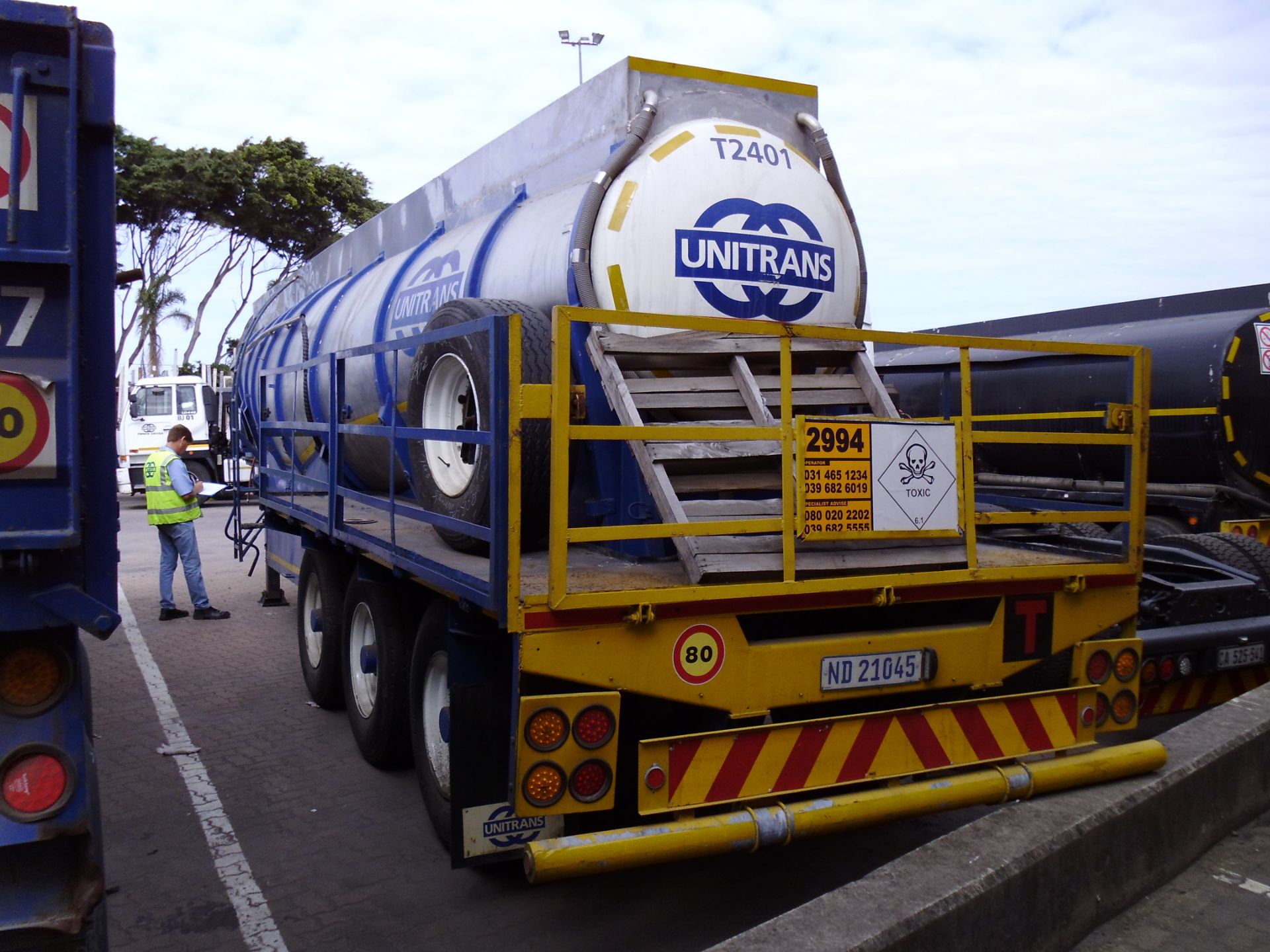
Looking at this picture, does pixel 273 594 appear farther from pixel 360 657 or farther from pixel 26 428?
pixel 26 428

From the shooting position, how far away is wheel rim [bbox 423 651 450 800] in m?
4.35

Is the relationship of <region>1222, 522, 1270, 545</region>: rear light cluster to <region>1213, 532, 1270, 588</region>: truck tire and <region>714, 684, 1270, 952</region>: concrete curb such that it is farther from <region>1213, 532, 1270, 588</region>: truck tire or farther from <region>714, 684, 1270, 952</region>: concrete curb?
<region>714, 684, 1270, 952</region>: concrete curb

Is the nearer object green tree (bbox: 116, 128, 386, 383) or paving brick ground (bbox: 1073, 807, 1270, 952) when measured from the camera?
paving brick ground (bbox: 1073, 807, 1270, 952)

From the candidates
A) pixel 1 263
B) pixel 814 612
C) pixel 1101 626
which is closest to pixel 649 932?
pixel 814 612

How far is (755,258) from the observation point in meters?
4.49

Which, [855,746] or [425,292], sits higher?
[425,292]

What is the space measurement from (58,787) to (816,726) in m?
2.23

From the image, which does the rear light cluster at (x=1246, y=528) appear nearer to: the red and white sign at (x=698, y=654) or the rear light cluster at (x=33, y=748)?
the red and white sign at (x=698, y=654)

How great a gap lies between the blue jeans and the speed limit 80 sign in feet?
26.1

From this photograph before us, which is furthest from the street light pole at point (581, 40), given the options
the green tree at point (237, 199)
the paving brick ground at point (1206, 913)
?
the paving brick ground at point (1206, 913)

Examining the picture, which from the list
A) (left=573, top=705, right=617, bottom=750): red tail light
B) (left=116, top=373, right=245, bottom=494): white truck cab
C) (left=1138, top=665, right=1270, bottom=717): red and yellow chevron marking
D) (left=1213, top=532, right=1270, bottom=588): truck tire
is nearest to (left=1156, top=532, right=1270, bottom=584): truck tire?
(left=1213, top=532, right=1270, bottom=588): truck tire

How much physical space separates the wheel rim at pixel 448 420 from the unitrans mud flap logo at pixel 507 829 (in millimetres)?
1422

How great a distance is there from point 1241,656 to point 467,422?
12.4 feet

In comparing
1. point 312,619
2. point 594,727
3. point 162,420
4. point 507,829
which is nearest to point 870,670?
point 594,727
